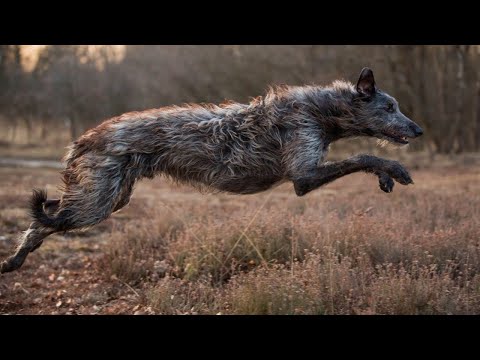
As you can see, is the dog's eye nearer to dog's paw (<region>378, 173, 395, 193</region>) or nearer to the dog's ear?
the dog's ear

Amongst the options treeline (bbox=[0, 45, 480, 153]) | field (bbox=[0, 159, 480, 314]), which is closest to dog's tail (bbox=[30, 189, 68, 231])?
field (bbox=[0, 159, 480, 314])

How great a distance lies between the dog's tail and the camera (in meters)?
6.03

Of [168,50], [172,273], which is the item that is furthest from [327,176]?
[168,50]

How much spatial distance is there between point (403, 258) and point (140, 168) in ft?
11.3

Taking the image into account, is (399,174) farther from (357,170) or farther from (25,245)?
(25,245)

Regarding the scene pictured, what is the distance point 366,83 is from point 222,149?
1830 mm

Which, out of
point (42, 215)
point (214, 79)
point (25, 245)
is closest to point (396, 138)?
point (42, 215)

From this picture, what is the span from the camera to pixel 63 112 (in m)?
34.1

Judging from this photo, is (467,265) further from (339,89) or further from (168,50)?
(168,50)

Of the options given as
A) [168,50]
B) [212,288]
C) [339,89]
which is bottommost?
[212,288]

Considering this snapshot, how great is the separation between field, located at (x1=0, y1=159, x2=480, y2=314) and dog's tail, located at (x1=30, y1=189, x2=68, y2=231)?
1.33 metres

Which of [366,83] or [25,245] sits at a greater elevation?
[366,83]

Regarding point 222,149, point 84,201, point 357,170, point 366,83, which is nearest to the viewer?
point 357,170

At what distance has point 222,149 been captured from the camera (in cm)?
621
